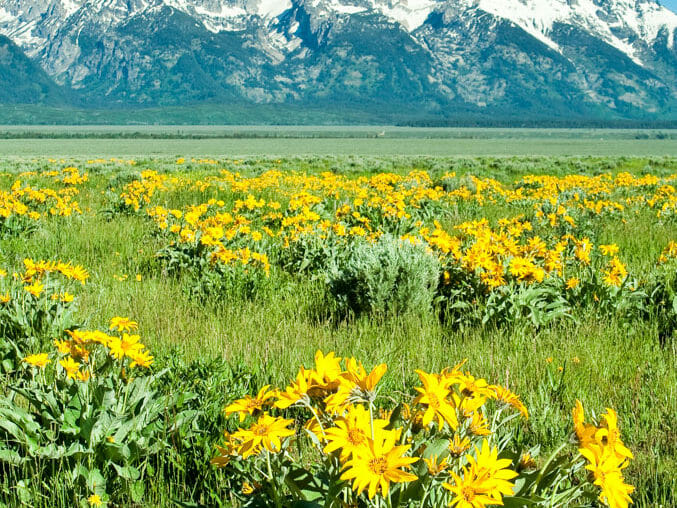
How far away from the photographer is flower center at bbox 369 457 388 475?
3.34 ft

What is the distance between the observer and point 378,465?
1021mm

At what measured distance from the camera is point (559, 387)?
2703 millimetres

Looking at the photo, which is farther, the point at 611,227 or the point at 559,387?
the point at 611,227

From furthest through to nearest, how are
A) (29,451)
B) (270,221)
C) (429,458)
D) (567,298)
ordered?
(270,221)
(567,298)
(29,451)
(429,458)

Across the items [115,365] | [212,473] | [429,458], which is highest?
[429,458]

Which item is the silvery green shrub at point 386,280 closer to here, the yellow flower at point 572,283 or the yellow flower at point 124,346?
the yellow flower at point 572,283

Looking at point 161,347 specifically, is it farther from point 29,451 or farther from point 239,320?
point 29,451

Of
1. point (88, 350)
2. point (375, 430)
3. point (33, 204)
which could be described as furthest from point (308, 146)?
point (375, 430)

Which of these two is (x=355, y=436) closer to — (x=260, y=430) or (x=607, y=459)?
(x=260, y=430)

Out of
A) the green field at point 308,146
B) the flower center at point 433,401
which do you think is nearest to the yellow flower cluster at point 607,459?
the flower center at point 433,401

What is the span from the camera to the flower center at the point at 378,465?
102cm

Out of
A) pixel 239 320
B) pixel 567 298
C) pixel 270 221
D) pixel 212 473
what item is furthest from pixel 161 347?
pixel 270 221

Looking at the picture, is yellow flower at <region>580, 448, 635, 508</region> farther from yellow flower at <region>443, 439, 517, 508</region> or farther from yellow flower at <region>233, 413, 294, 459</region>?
yellow flower at <region>233, 413, 294, 459</region>

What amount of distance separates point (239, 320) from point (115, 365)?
1492mm
